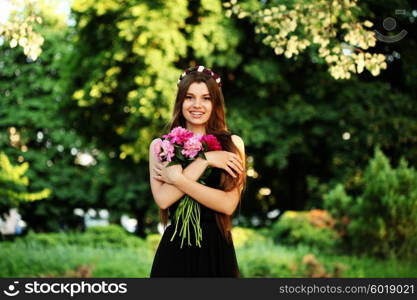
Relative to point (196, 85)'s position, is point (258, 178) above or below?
below

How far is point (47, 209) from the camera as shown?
66.4ft

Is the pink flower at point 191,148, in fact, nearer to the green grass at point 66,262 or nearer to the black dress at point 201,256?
the black dress at point 201,256

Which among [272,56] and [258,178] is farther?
[258,178]

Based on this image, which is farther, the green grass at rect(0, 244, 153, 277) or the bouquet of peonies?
the green grass at rect(0, 244, 153, 277)

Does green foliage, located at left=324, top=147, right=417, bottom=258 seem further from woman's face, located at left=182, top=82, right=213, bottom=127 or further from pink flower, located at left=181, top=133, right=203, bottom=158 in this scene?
pink flower, located at left=181, top=133, right=203, bottom=158

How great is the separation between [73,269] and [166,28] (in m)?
5.49

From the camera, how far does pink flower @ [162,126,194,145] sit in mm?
3275

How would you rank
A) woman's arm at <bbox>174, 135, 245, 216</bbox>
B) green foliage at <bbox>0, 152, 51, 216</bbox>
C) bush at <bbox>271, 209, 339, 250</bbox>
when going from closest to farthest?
woman's arm at <bbox>174, 135, 245, 216</bbox>
green foliage at <bbox>0, 152, 51, 216</bbox>
bush at <bbox>271, 209, 339, 250</bbox>

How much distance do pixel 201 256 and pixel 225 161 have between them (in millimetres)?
545

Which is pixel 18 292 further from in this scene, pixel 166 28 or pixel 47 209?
pixel 47 209

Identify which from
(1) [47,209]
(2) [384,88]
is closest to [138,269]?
(2) [384,88]

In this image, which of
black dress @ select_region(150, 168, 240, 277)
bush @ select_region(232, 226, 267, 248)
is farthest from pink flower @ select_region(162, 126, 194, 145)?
bush @ select_region(232, 226, 267, 248)

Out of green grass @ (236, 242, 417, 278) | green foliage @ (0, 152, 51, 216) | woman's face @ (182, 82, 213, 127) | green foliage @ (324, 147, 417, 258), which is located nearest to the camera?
woman's face @ (182, 82, 213, 127)

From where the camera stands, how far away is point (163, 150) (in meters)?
3.39
